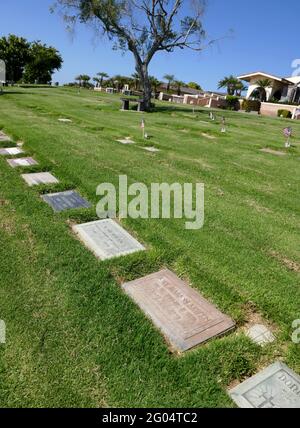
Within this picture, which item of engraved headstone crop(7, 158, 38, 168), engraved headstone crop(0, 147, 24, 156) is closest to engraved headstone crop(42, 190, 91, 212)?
engraved headstone crop(7, 158, 38, 168)

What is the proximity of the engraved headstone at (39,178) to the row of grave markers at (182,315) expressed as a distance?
1806 mm

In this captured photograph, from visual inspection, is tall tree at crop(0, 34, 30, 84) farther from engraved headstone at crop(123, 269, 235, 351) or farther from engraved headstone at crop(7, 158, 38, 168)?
engraved headstone at crop(123, 269, 235, 351)

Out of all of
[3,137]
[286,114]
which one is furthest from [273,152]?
[286,114]

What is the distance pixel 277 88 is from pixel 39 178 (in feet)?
173

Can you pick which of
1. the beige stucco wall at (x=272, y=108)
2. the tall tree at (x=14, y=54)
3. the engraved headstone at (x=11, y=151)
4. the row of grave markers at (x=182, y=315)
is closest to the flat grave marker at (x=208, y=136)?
the engraved headstone at (x=11, y=151)

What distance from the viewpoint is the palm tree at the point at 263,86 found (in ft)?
157

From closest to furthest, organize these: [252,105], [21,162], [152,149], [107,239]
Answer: [107,239] < [21,162] < [152,149] < [252,105]

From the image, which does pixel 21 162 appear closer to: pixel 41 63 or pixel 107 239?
pixel 107 239

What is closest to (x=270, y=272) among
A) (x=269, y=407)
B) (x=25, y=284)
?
(x=269, y=407)

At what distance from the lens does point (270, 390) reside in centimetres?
240

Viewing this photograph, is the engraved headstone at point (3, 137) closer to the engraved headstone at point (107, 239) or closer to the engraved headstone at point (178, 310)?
the engraved headstone at point (107, 239)

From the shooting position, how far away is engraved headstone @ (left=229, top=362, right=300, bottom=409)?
7.59 ft

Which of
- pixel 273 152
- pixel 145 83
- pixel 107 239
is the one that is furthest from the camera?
pixel 145 83

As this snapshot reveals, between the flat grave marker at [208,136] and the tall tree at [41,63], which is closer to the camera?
the flat grave marker at [208,136]
